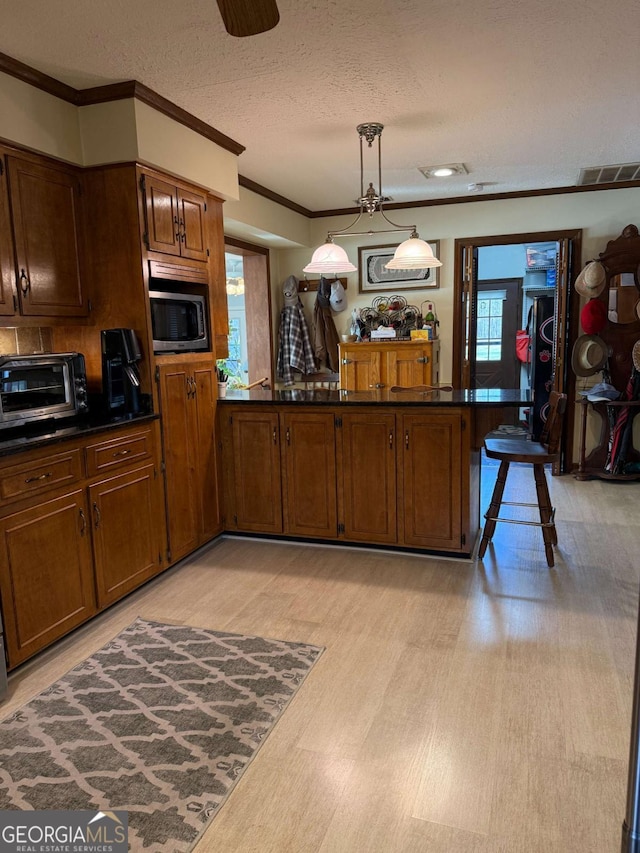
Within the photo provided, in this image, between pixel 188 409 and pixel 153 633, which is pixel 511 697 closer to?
pixel 153 633

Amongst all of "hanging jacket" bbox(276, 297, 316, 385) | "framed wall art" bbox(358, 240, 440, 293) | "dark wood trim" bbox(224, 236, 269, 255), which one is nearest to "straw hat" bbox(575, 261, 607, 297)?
"framed wall art" bbox(358, 240, 440, 293)

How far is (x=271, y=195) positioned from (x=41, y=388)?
119 inches

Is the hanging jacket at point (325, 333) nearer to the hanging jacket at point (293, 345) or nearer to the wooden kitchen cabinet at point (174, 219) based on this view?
the hanging jacket at point (293, 345)

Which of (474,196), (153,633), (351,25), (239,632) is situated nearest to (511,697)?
(239,632)

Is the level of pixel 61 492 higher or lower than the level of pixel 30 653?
higher

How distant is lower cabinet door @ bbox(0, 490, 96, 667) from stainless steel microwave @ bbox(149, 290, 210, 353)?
38.6 inches

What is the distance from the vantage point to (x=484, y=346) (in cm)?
811

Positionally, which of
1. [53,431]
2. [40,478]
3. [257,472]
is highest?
[53,431]

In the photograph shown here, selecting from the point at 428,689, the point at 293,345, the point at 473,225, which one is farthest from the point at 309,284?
the point at 428,689

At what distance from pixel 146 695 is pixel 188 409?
1.66 m

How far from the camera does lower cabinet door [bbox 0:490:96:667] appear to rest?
7.62 feet

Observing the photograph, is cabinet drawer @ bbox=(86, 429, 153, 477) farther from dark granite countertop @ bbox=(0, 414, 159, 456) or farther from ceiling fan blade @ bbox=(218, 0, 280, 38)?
ceiling fan blade @ bbox=(218, 0, 280, 38)

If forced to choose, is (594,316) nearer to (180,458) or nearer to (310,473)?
(310,473)

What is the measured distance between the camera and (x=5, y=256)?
2652 mm
